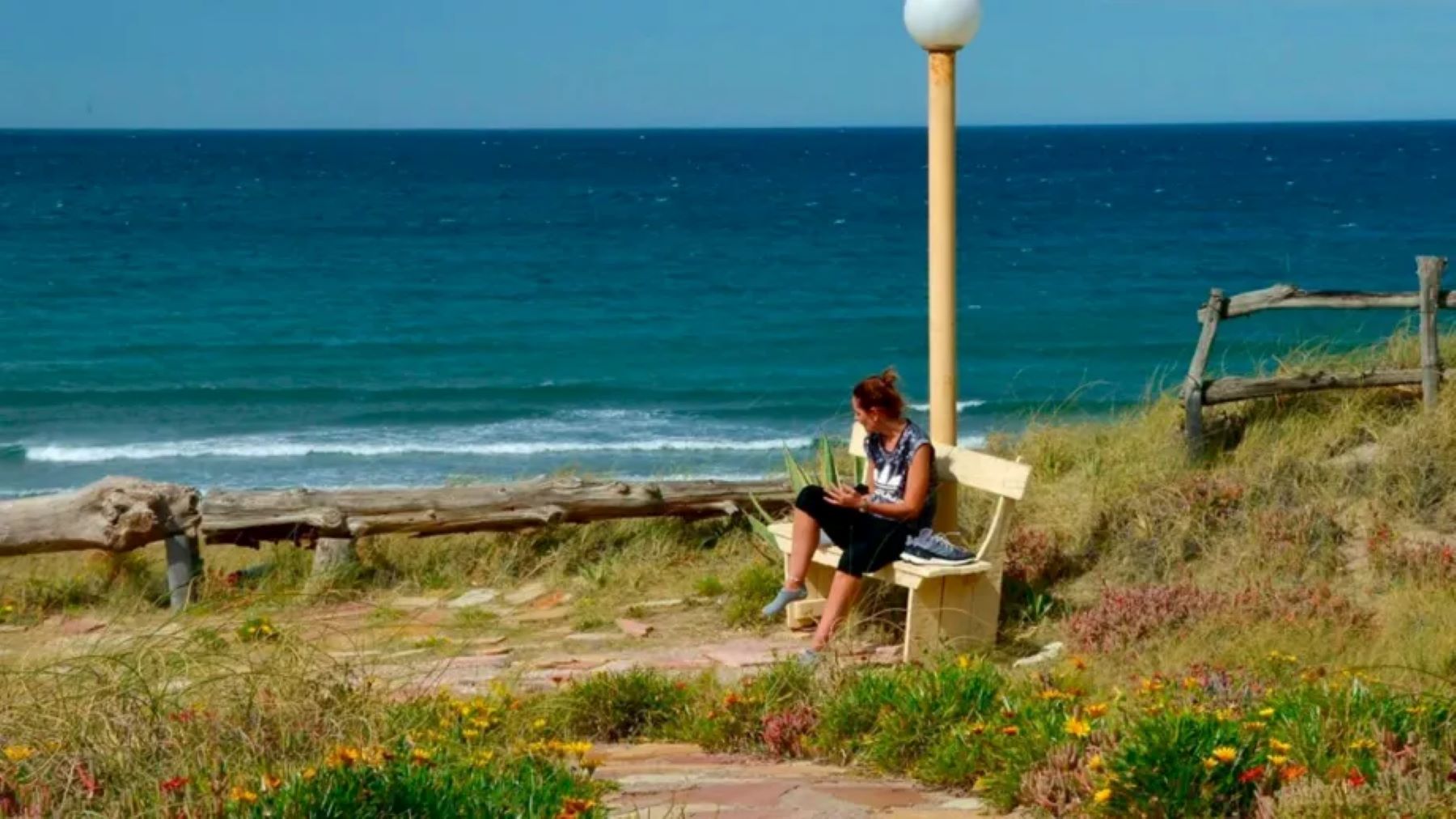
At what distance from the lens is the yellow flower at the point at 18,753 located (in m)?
4.39

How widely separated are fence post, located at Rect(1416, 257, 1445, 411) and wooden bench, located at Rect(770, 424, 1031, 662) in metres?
3.45

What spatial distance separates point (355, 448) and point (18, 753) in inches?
704

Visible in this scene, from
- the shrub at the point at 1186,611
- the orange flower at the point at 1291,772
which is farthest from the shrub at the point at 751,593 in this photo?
the orange flower at the point at 1291,772

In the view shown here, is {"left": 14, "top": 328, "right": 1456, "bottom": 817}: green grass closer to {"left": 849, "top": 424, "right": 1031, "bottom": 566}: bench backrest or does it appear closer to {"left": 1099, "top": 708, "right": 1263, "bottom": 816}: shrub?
{"left": 1099, "top": 708, "right": 1263, "bottom": 816}: shrub

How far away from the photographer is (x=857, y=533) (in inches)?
315

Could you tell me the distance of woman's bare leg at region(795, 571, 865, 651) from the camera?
7742 millimetres

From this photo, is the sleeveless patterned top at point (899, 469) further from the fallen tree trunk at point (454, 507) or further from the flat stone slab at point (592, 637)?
the fallen tree trunk at point (454, 507)

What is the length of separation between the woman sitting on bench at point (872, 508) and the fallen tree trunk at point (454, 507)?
5.81ft

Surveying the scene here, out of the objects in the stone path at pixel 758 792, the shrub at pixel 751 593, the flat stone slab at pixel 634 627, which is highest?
the stone path at pixel 758 792

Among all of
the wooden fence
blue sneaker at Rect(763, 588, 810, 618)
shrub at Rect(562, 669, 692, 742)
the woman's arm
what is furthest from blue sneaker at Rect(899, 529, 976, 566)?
the wooden fence

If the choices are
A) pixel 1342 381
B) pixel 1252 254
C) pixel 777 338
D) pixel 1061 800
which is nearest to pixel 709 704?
pixel 1061 800

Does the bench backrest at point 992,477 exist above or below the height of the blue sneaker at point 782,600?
above

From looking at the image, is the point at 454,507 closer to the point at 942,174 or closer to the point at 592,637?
the point at 592,637

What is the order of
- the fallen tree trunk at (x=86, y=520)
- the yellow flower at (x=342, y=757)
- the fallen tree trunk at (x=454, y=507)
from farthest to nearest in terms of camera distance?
1. the fallen tree trunk at (x=454, y=507)
2. the fallen tree trunk at (x=86, y=520)
3. the yellow flower at (x=342, y=757)
